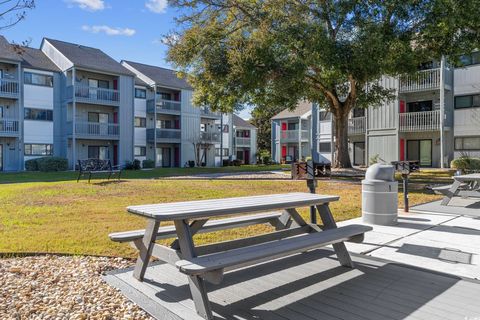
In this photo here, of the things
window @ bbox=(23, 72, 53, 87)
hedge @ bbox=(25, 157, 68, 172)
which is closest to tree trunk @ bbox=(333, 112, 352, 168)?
hedge @ bbox=(25, 157, 68, 172)

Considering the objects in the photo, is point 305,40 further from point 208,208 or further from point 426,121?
point 426,121

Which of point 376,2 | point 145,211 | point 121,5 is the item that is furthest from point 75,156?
point 145,211

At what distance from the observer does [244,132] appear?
167 feet

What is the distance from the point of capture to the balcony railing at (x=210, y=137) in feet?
130

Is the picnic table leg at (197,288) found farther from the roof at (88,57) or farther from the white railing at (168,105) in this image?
the white railing at (168,105)

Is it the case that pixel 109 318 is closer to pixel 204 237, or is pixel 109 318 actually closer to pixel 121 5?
pixel 204 237

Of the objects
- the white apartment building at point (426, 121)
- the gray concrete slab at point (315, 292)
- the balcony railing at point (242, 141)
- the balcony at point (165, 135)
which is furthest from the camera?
the balcony railing at point (242, 141)

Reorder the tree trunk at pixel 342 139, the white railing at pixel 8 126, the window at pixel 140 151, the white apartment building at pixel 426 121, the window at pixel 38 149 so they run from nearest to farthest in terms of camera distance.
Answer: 1. the tree trunk at pixel 342 139
2. the white apartment building at pixel 426 121
3. the white railing at pixel 8 126
4. the window at pixel 38 149
5. the window at pixel 140 151

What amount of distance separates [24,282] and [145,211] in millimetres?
1718

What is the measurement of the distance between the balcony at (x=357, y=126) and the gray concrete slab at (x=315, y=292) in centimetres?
2780

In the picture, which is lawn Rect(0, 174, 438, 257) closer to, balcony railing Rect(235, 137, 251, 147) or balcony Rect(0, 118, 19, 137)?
balcony Rect(0, 118, 19, 137)

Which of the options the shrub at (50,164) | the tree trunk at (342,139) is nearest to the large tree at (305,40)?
the tree trunk at (342,139)

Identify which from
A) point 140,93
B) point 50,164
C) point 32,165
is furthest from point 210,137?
point 32,165

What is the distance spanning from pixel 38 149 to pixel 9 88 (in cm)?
505
